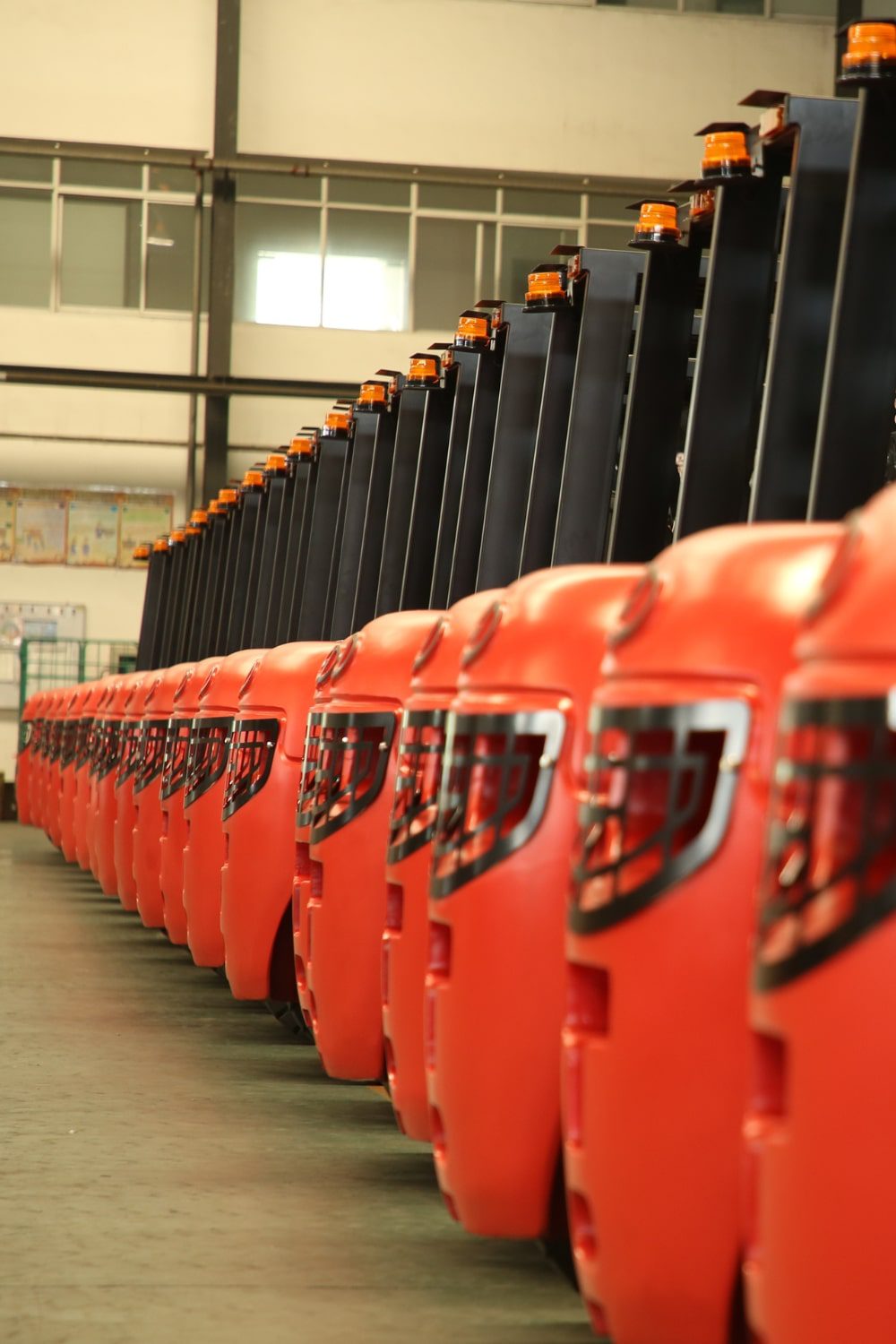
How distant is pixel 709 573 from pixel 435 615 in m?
1.70

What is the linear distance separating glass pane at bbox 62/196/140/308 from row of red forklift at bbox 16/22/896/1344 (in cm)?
1978

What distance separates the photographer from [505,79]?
2369cm

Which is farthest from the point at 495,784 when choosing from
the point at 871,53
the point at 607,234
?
the point at 607,234

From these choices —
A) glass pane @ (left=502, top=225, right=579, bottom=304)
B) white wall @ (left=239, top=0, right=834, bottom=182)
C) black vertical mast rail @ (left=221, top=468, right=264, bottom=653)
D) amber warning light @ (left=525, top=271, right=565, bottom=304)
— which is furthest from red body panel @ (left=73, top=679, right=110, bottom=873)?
glass pane @ (left=502, top=225, right=579, bottom=304)

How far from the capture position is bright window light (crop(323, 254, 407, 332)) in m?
24.2

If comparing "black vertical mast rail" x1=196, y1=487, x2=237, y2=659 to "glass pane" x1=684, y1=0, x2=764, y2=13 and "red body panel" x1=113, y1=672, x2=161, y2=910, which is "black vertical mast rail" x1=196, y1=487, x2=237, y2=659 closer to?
"red body panel" x1=113, y1=672, x2=161, y2=910

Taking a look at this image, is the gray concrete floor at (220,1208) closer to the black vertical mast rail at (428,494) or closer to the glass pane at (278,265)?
the black vertical mast rail at (428,494)

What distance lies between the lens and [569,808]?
2650mm

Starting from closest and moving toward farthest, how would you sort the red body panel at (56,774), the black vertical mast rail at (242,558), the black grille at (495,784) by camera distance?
the black grille at (495,784) → the red body panel at (56,774) → the black vertical mast rail at (242,558)

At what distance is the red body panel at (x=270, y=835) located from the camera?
5062 mm

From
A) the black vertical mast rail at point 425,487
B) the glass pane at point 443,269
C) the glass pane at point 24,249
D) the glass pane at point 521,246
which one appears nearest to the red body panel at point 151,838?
the black vertical mast rail at point 425,487

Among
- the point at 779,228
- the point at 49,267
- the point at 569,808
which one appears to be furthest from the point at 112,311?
the point at 569,808

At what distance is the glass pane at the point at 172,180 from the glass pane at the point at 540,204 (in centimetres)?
390

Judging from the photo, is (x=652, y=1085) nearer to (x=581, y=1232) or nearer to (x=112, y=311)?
(x=581, y=1232)
